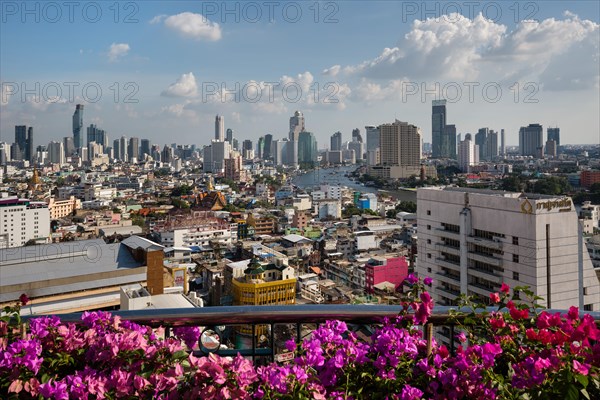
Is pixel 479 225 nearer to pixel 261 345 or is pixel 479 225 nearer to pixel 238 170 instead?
pixel 261 345

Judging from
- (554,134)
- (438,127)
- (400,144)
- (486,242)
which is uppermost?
(438,127)

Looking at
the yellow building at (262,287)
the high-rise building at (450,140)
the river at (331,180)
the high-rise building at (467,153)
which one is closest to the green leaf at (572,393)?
the yellow building at (262,287)

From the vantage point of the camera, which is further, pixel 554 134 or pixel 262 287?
pixel 554 134

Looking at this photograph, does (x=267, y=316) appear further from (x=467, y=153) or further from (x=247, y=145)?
(x=247, y=145)

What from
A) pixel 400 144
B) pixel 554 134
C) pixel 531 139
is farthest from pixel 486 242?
pixel 554 134

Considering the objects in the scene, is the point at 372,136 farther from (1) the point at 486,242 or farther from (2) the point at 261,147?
(1) the point at 486,242

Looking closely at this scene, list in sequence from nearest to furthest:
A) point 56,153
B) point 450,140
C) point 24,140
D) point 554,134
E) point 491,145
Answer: point 24,140 < point 56,153 < point 554,134 < point 450,140 < point 491,145

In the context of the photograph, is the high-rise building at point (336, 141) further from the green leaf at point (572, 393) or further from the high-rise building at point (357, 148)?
the green leaf at point (572, 393)

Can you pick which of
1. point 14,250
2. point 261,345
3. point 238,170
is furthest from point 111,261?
point 238,170

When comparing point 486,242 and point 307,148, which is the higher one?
point 307,148

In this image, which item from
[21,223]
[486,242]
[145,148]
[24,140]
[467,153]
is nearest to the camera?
[486,242]
